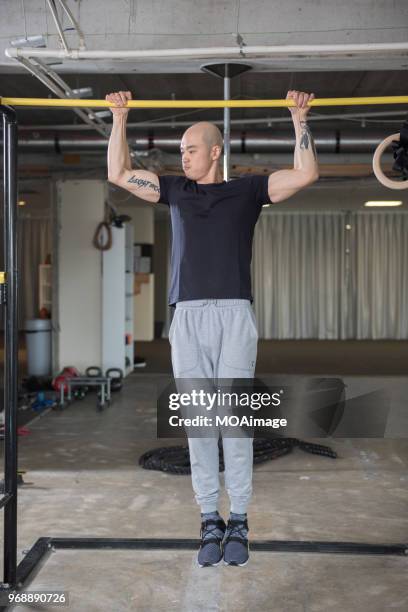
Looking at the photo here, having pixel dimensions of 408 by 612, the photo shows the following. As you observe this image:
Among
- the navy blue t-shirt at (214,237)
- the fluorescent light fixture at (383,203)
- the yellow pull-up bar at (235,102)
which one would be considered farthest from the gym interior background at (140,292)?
the navy blue t-shirt at (214,237)

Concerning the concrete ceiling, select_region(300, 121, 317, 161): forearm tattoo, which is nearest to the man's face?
select_region(300, 121, 317, 161): forearm tattoo

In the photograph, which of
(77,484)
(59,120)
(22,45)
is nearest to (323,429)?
(77,484)

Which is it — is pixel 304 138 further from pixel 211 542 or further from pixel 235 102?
pixel 211 542

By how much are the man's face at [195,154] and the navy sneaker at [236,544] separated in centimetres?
132

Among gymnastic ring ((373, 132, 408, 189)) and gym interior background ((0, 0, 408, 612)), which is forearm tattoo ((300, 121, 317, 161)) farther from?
gym interior background ((0, 0, 408, 612))

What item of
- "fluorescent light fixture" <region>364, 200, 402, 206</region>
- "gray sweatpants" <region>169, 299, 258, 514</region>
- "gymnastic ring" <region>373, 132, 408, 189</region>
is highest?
"fluorescent light fixture" <region>364, 200, 402, 206</region>

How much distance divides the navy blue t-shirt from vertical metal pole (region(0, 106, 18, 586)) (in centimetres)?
71

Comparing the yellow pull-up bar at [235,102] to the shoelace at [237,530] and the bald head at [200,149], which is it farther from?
the shoelace at [237,530]

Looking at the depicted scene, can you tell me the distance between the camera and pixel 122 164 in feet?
8.51

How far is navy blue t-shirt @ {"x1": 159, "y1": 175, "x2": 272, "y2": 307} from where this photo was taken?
249 centimetres

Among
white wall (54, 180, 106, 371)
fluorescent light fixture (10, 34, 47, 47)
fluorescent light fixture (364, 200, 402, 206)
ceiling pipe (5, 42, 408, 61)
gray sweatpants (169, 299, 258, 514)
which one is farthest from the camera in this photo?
fluorescent light fixture (364, 200, 402, 206)

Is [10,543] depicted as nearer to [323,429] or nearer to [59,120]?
[323,429]

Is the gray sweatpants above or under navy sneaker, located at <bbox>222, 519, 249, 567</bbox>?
above

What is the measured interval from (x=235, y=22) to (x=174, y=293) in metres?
2.01
